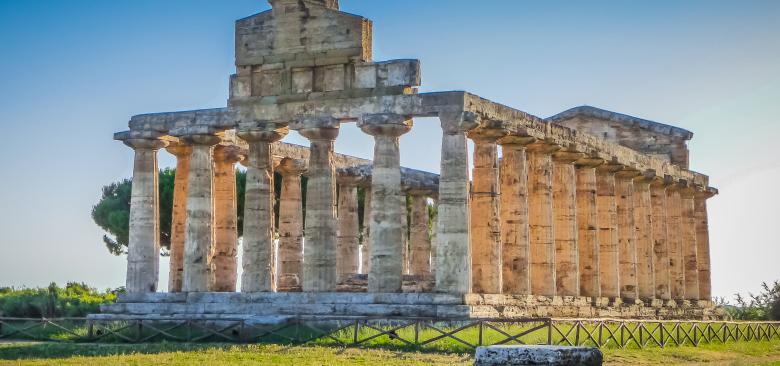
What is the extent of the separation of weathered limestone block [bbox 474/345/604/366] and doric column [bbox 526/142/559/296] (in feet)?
75.3

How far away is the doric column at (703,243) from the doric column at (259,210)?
86.4ft

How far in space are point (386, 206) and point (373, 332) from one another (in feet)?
16.9

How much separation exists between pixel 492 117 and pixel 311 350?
38.4 ft

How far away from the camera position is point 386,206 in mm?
37188

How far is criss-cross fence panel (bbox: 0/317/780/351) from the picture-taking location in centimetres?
3109

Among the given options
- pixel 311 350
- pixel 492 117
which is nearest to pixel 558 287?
pixel 492 117

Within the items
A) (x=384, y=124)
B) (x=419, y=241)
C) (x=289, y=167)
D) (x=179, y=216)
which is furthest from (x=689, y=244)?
(x=179, y=216)

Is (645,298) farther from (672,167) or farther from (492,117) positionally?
(492,117)

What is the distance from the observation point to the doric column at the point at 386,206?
3700 centimetres

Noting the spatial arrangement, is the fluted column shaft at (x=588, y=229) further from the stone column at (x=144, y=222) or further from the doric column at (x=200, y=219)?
the stone column at (x=144, y=222)

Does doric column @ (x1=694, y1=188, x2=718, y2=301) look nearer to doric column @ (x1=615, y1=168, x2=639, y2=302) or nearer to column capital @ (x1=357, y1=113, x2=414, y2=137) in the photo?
doric column @ (x1=615, y1=168, x2=639, y2=302)

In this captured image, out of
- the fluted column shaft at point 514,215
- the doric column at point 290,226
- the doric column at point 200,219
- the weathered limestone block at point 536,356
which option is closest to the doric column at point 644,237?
the fluted column shaft at point 514,215

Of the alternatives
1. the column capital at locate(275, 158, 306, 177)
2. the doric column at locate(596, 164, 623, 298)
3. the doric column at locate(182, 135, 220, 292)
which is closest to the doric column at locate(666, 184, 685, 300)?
the doric column at locate(596, 164, 623, 298)

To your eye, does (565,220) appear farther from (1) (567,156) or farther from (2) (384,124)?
(2) (384,124)
